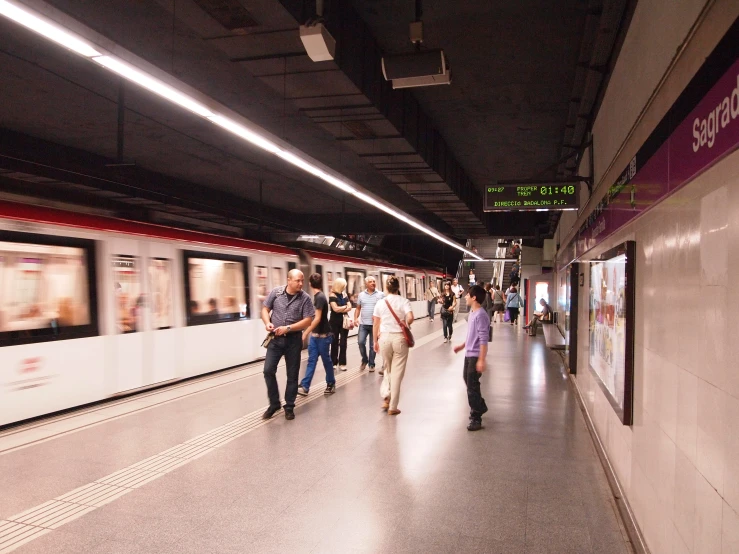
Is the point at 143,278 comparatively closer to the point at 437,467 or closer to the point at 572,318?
the point at 437,467

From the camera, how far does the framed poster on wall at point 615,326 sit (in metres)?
3.09

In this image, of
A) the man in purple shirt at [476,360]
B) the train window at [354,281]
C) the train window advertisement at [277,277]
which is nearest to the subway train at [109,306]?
the train window advertisement at [277,277]

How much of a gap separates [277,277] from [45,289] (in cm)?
471

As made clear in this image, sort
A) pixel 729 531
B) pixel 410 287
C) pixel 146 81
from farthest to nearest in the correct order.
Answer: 1. pixel 410 287
2. pixel 146 81
3. pixel 729 531

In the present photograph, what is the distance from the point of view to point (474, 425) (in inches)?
198

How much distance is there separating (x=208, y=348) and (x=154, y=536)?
4.79 metres

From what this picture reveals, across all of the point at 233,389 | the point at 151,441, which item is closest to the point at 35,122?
the point at 233,389

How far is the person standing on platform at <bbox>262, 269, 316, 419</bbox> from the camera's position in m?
5.38

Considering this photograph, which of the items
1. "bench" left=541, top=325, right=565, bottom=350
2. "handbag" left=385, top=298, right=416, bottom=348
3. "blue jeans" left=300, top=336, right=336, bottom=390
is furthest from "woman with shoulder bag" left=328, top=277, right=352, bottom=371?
"bench" left=541, top=325, right=565, bottom=350

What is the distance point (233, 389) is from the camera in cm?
671

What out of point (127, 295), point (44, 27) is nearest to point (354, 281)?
point (127, 295)

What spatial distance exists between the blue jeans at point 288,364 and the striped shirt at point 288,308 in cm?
17

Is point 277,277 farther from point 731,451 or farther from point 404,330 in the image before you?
point 731,451

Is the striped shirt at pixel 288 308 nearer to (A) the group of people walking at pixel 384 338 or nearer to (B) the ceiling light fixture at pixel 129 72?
(A) the group of people walking at pixel 384 338
